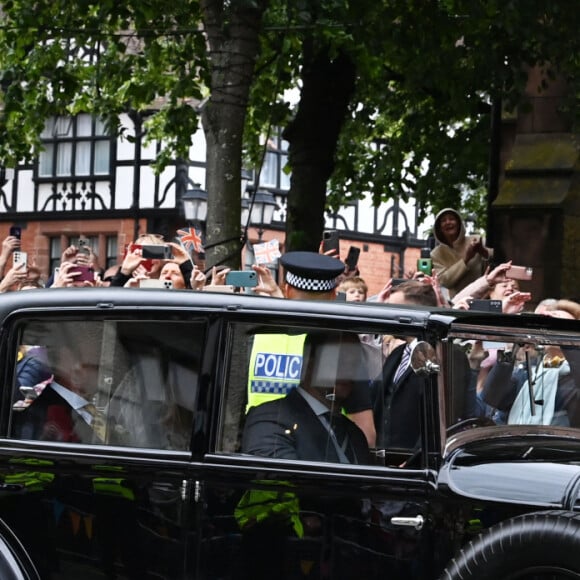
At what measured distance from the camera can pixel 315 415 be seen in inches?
226

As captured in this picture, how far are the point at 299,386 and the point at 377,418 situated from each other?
343 mm

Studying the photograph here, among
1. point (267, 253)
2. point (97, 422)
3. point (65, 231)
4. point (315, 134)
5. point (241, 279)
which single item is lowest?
point (65, 231)

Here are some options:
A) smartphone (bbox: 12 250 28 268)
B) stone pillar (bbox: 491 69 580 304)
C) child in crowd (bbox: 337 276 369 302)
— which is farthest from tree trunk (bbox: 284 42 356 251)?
child in crowd (bbox: 337 276 369 302)

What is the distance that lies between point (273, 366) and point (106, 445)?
0.77 metres

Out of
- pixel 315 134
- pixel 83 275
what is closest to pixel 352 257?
pixel 83 275

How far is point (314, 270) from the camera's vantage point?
7.70 meters

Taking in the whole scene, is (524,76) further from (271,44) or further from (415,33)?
(271,44)

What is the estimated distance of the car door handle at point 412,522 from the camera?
5.40 meters

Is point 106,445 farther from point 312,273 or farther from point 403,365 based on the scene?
point 312,273

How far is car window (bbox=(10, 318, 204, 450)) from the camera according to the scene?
235 inches

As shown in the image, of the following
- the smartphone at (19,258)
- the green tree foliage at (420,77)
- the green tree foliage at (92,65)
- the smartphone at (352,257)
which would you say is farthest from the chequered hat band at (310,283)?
the green tree foliage at (92,65)

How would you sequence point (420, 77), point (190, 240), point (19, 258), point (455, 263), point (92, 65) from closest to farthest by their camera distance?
point (190, 240) → point (19, 258) → point (455, 263) → point (420, 77) → point (92, 65)

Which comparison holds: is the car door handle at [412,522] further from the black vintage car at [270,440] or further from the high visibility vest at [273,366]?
the high visibility vest at [273,366]

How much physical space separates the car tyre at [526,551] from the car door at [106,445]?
1.14m
